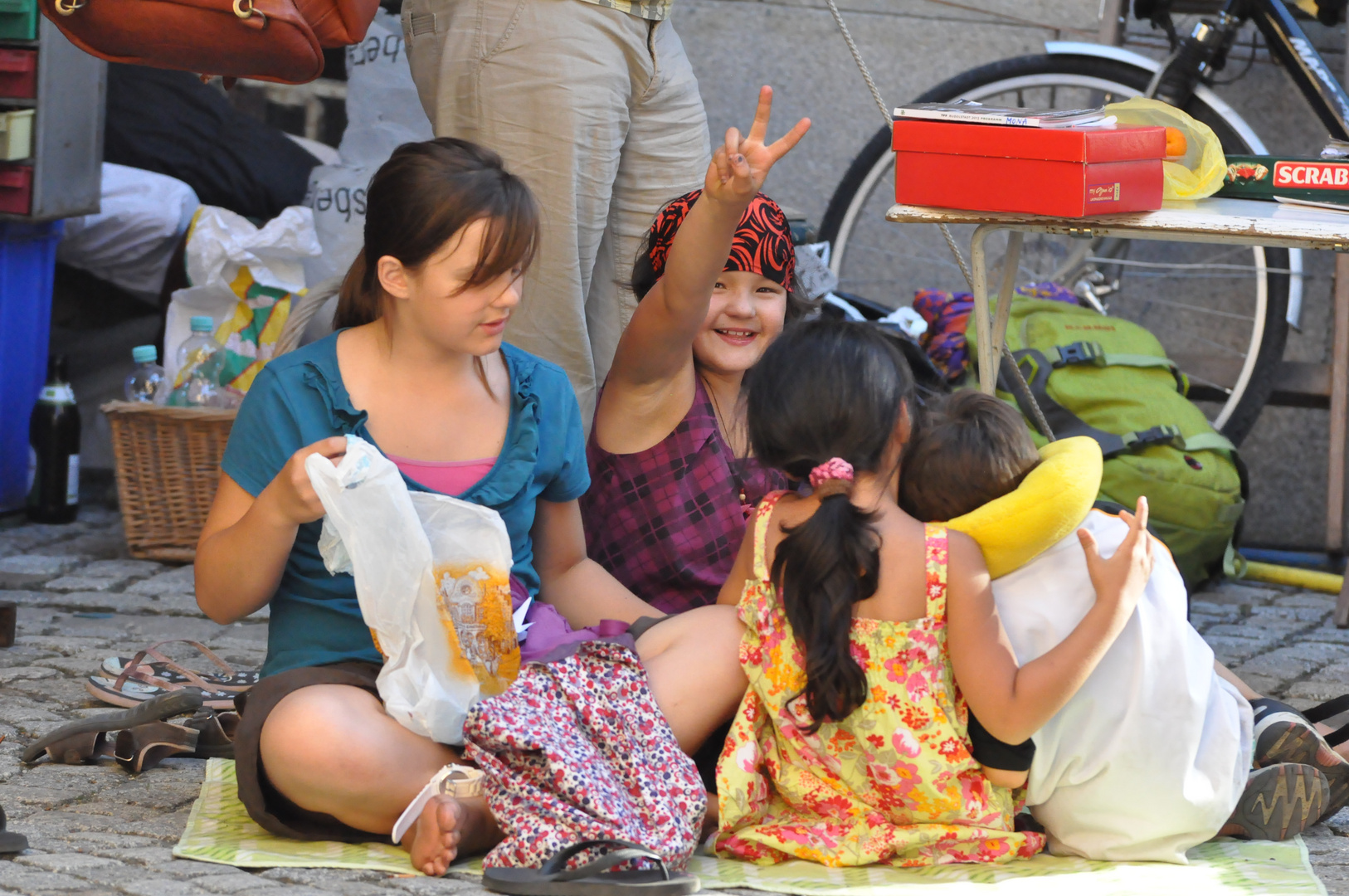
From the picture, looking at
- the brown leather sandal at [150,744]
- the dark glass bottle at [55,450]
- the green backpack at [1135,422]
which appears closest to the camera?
the brown leather sandal at [150,744]

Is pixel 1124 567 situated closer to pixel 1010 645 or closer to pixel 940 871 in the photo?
pixel 1010 645

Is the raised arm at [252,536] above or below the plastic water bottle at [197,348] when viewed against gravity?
above

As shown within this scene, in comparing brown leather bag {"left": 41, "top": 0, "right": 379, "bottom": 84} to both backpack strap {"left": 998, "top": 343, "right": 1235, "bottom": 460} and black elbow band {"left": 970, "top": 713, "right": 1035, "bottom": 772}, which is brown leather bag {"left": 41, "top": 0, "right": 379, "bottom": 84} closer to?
black elbow band {"left": 970, "top": 713, "right": 1035, "bottom": 772}

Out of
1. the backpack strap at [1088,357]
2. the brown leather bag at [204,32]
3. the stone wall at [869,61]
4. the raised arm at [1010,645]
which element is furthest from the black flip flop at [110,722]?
the stone wall at [869,61]

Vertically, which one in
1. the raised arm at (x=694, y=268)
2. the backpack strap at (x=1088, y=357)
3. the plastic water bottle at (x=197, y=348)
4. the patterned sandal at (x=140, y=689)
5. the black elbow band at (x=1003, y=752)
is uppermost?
the raised arm at (x=694, y=268)

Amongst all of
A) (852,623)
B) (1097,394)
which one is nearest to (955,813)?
(852,623)

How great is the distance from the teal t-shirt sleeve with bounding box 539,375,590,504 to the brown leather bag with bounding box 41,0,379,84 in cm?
60

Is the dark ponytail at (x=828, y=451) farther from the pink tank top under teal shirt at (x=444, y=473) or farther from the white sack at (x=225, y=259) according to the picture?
the white sack at (x=225, y=259)

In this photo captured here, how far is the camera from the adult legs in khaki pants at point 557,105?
2.50 metres

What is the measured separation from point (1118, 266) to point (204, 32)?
2714 mm

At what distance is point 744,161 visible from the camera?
1992 millimetres

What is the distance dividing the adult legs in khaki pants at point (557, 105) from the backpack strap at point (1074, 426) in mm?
1118

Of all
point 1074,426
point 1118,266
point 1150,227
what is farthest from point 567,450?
point 1118,266

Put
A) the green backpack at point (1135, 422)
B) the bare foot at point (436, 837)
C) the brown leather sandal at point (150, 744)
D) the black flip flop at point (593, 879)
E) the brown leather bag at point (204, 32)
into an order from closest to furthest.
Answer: the black flip flop at point (593, 879) → the bare foot at point (436, 837) → the brown leather bag at point (204, 32) → the brown leather sandal at point (150, 744) → the green backpack at point (1135, 422)
